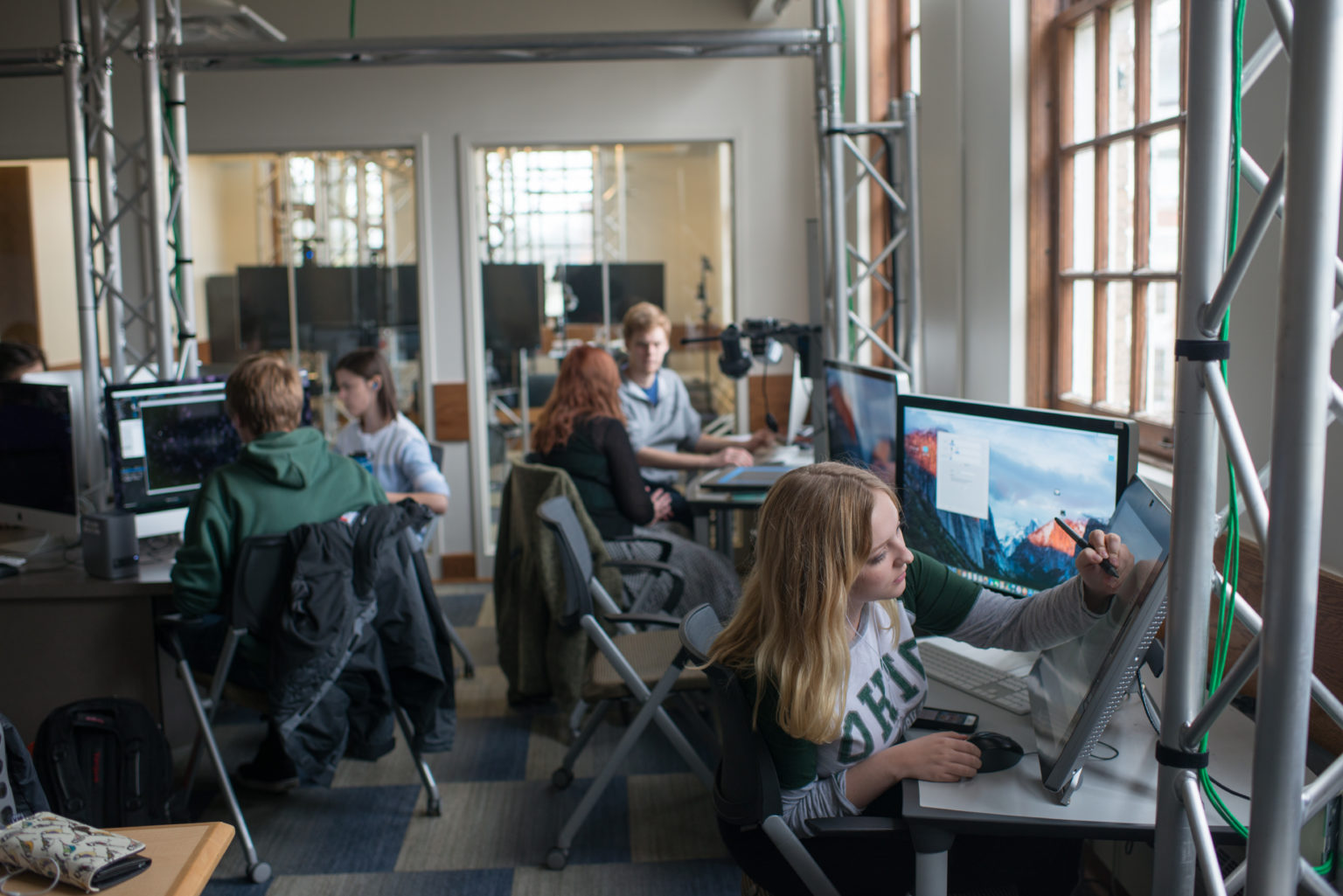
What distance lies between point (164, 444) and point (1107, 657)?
278cm

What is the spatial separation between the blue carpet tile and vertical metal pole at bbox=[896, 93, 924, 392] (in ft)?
5.37

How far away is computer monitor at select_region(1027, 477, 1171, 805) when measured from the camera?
1467mm

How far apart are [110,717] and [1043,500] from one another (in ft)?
7.26

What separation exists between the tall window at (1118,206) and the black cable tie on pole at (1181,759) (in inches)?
50.7

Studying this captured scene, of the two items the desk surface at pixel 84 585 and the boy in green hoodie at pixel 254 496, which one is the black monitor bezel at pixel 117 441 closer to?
the desk surface at pixel 84 585

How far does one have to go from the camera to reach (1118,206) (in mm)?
2871

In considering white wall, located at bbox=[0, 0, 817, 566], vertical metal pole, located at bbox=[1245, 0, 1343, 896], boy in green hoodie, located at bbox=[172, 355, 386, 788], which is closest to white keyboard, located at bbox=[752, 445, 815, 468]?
white wall, located at bbox=[0, 0, 817, 566]

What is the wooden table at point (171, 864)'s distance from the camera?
1293 mm

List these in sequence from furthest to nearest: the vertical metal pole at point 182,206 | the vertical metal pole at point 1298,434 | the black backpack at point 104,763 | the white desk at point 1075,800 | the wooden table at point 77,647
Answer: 1. the vertical metal pole at point 182,206
2. the wooden table at point 77,647
3. the black backpack at point 104,763
4. the white desk at point 1075,800
5. the vertical metal pole at point 1298,434

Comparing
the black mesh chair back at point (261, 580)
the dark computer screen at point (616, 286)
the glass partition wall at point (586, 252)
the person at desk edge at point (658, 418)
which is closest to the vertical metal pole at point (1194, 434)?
the black mesh chair back at point (261, 580)

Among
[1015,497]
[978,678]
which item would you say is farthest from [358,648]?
[1015,497]

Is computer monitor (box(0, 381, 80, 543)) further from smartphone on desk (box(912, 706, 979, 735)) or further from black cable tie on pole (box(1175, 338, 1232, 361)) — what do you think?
black cable tie on pole (box(1175, 338, 1232, 361))

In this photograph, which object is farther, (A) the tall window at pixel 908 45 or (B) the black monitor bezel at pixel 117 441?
(A) the tall window at pixel 908 45

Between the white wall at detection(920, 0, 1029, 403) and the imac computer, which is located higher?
the white wall at detection(920, 0, 1029, 403)
